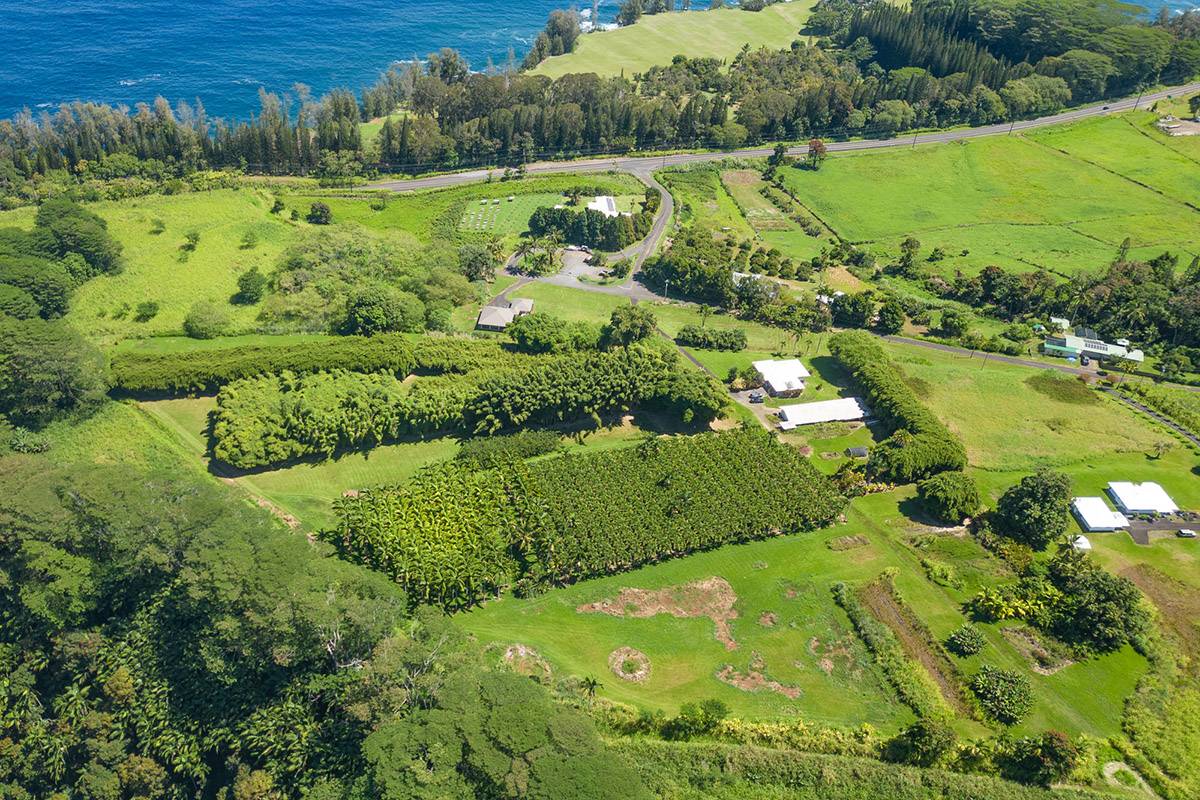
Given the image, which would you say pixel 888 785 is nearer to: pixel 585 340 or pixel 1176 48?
pixel 585 340

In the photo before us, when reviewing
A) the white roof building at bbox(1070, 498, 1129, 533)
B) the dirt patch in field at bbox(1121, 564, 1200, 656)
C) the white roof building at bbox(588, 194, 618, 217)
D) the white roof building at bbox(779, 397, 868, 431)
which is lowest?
the dirt patch in field at bbox(1121, 564, 1200, 656)

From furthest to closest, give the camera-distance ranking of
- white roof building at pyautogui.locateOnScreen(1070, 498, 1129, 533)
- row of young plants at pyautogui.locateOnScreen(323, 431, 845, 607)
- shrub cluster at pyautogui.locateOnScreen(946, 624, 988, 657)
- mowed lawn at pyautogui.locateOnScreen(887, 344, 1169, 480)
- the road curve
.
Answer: the road curve → mowed lawn at pyautogui.locateOnScreen(887, 344, 1169, 480) → white roof building at pyautogui.locateOnScreen(1070, 498, 1129, 533) → row of young plants at pyautogui.locateOnScreen(323, 431, 845, 607) → shrub cluster at pyautogui.locateOnScreen(946, 624, 988, 657)

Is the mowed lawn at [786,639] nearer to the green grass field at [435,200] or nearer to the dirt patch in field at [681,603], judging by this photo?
the dirt patch in field at [681,603]

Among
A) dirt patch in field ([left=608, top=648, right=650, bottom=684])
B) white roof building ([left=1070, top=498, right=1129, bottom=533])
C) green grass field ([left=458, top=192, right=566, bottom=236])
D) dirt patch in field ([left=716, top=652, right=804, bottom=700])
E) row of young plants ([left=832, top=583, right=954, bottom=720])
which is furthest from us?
green grass field ([left=458, top=192, right=566, bottom=236])

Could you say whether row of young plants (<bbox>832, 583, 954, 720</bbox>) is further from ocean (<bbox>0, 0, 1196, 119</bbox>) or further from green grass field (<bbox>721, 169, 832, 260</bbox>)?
ocean (<bbox>0, 0, 1196, 119</bbox>)

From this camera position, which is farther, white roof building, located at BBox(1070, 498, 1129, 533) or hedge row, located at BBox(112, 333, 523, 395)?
hedge row, located at BBox(112, 333, 523, 395)

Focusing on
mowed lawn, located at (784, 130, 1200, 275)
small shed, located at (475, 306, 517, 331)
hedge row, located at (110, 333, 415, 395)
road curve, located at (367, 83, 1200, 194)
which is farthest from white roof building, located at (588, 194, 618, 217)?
hedge row, located at (110, 333, 415, 395)

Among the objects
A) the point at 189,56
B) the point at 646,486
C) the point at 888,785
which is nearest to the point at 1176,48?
the point at 646,486
